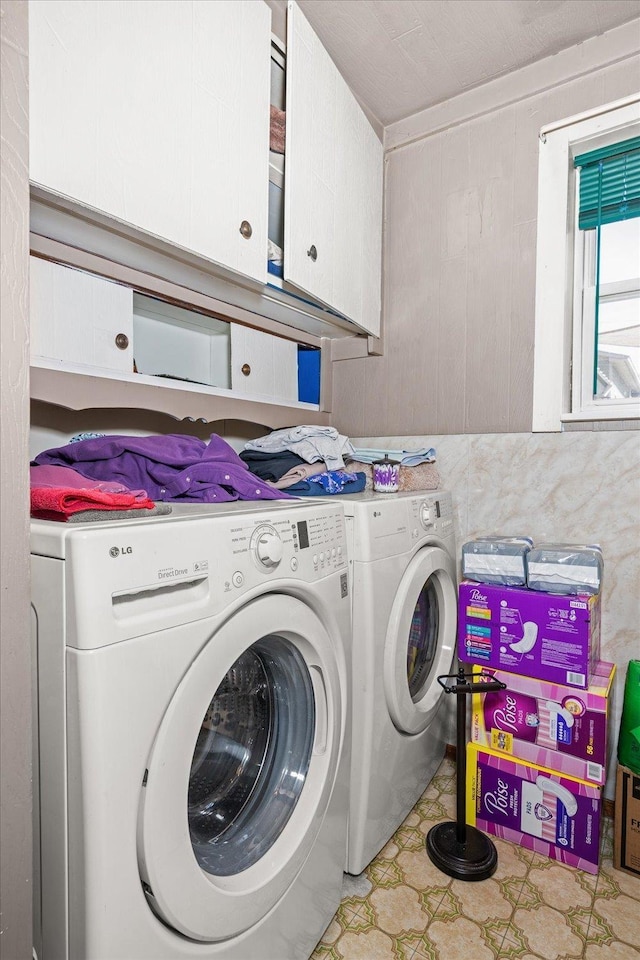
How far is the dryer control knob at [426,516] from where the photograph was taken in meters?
1.56

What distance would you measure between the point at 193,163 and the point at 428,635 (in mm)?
1487

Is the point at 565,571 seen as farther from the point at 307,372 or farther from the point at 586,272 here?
the point at 307,372

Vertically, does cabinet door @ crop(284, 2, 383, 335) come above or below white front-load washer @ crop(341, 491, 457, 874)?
above

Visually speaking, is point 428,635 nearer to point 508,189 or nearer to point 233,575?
point 233,575

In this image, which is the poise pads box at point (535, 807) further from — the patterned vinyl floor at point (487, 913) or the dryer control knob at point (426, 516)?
the dryer control knob at point (426, 516)

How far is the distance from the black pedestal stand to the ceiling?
196 centimetres

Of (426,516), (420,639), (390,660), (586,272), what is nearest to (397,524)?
(426,516)

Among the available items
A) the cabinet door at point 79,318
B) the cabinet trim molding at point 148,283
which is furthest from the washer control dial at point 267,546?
the cabinet trim molding at point 148,283

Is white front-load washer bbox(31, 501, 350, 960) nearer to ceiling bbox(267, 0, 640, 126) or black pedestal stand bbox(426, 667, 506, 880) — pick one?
black pedestal stand bbox(426, 667, 506, 880)

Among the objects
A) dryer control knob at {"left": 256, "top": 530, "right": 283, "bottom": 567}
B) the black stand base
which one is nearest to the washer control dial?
dryer control knob at {"left": 256, "top": 530, "right": 283, "bottom": 567}

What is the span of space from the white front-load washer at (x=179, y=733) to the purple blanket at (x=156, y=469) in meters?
0.20

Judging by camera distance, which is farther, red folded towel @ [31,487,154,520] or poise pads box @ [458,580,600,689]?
poise pads box @ [458,580,600,689]

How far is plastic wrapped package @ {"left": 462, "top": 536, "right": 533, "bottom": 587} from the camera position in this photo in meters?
1.55

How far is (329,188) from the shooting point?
169cm
